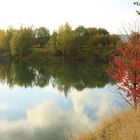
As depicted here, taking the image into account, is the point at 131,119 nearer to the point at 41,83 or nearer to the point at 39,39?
the point at 41,83

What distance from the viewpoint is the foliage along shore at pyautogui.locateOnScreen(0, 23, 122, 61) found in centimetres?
9012

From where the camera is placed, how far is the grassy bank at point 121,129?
7.87 m

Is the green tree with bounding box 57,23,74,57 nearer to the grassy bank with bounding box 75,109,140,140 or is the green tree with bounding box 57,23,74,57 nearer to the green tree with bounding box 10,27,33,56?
the green tree with bounding box 10,27,33,56

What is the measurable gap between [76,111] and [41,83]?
19.7 m

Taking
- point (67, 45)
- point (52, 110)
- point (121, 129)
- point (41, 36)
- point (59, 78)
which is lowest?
point (59, 78)

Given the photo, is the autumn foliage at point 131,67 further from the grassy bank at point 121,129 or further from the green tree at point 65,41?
the green tree at point 65,41

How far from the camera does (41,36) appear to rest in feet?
376

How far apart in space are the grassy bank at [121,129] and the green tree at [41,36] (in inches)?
3873

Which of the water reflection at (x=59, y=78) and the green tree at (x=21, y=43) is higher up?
the green tree at (x=21, y=43)

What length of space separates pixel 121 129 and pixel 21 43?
293 ft

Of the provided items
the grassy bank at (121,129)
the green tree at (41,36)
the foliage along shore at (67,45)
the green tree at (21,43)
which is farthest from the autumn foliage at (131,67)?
the green tree at (41,36)

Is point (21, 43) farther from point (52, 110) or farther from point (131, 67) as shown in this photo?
point (131, 67)

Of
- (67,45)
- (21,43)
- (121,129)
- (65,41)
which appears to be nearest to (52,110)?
(121,129)

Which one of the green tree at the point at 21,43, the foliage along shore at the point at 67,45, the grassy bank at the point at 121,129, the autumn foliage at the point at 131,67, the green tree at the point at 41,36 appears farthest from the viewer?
the green tree at the point at 41,36
